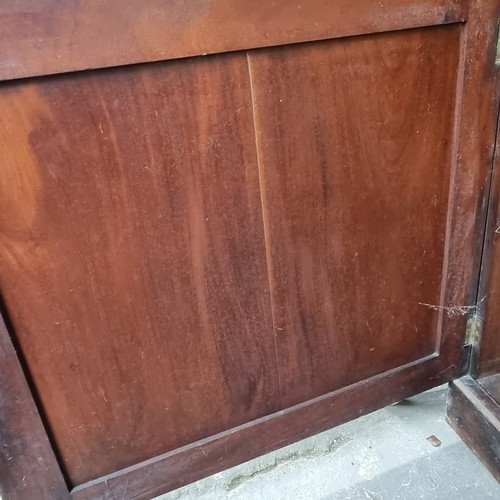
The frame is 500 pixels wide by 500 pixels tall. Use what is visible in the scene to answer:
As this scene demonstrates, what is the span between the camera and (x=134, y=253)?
2.55 feet

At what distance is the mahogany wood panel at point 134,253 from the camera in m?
0.68

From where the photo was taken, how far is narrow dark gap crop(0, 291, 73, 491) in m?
0.74

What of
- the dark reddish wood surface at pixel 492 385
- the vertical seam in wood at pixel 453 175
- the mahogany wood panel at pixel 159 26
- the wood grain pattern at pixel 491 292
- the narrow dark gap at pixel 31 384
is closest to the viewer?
the mahogany wood panel at pixel 159 26

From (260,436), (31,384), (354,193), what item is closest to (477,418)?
(260,436)

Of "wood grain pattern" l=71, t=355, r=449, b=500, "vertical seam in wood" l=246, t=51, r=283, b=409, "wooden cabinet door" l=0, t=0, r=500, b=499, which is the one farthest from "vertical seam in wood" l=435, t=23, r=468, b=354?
"vertical seam in wood" l=246, t=51, r=283, b=409

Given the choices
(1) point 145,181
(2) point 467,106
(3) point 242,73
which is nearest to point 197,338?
(1) point 145,181

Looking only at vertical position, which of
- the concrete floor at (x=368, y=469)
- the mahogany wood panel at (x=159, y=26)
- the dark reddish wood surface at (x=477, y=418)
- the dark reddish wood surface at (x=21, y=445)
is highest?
the mahogany wood panel at (x=159, y=26)

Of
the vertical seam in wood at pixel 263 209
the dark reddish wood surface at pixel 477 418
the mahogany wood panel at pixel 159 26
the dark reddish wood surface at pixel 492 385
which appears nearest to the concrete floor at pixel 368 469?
the dark reddish wood surface at pixel 477 418

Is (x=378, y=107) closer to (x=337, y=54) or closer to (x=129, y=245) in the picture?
(x=337, y=54)

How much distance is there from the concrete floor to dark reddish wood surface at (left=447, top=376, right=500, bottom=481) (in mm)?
24

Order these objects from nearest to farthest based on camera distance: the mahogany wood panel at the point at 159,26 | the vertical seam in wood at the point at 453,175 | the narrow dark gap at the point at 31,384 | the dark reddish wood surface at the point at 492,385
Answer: the mahogany wood panel at the point at 159,26 < the narrow dark gap at the point at 31,384 < the vertical seam in wood at the point at 453,175 < the dark reddish wood surface at the point at 492,385

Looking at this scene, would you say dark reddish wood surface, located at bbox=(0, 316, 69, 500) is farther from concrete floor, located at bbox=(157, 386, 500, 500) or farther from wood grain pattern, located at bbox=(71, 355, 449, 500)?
concrete floor, located at bbox=(157, 386, 500, 500)

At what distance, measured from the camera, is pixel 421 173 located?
913 mm

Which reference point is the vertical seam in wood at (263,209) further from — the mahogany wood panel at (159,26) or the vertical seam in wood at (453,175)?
the vertical seam in wood at (453,175)
